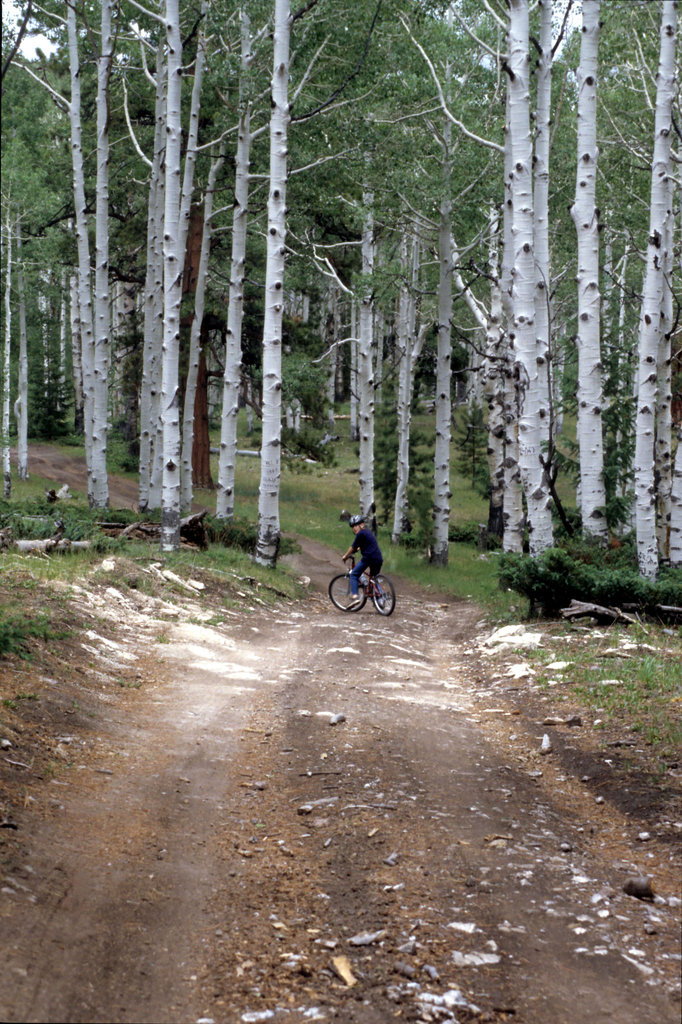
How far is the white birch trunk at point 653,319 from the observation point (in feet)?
42.0

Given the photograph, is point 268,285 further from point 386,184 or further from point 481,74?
point 481,74

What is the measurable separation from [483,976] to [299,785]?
261 centimetres

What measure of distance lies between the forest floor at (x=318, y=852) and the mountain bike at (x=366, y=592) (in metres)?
6.26

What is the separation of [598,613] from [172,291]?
31.6 ft

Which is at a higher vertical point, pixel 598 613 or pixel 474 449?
pixel 474 449

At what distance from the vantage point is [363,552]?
52.0ft

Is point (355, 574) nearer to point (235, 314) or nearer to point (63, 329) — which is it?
point (235, 314)

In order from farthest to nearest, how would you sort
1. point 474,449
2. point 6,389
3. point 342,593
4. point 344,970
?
point 474,449 < point 6,389 < point 342,593 < point 344,970

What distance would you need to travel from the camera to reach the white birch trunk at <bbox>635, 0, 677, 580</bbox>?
12.8 metres

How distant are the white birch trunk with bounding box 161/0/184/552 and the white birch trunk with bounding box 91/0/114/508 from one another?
3968 mm

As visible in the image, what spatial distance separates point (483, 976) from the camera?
370 cm

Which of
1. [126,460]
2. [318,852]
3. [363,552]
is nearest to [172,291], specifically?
[363,552]

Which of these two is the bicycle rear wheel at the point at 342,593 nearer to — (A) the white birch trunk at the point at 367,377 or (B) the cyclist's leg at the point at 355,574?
(B) the cyclist's leg at the point at 355,574

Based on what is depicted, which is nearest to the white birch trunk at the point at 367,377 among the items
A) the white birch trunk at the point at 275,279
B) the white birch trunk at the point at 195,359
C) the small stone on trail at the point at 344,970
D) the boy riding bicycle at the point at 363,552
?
the white birch trunk at the point at 195,359
